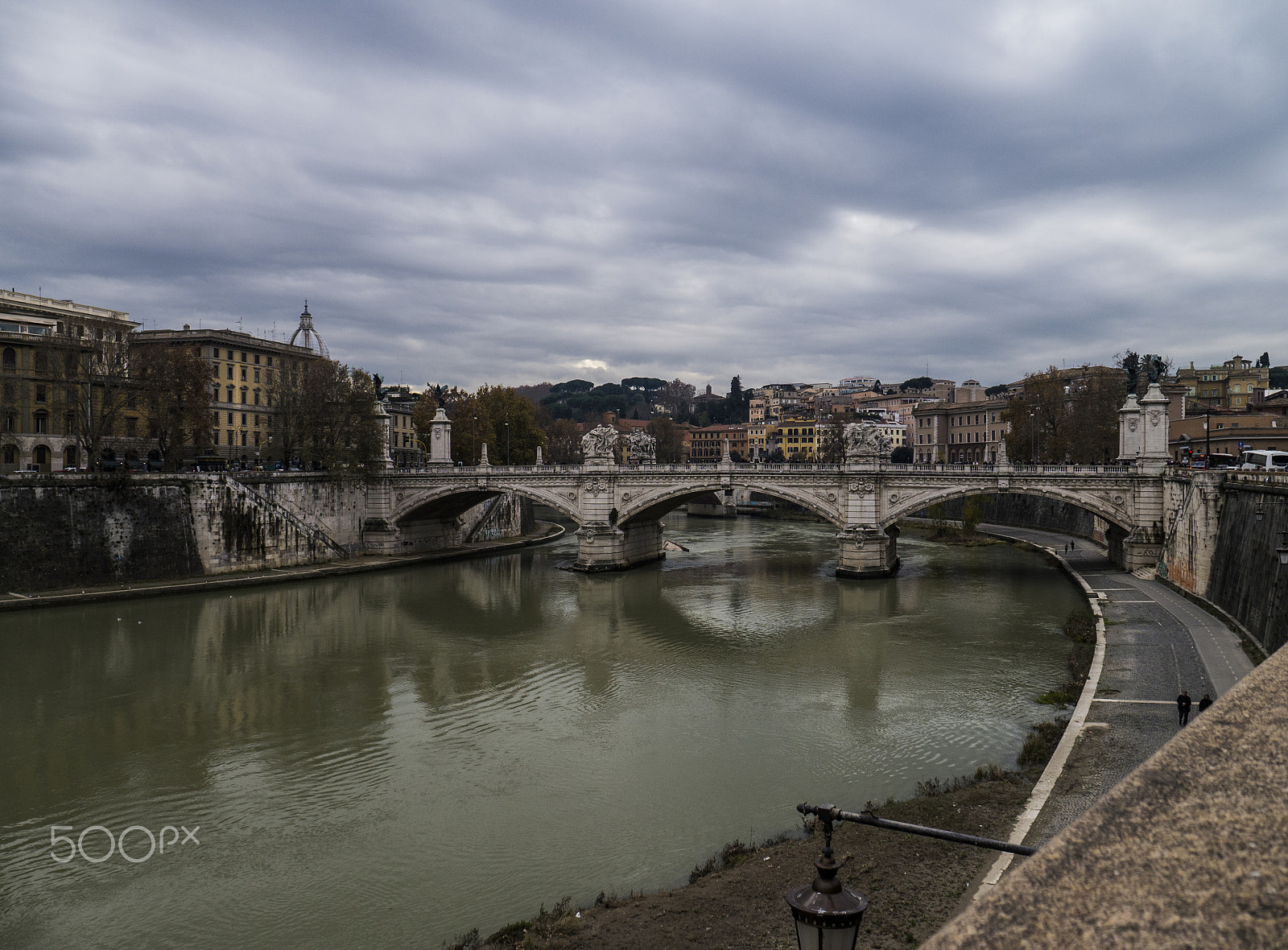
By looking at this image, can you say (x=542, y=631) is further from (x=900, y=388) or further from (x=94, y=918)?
(x=900, y=388)

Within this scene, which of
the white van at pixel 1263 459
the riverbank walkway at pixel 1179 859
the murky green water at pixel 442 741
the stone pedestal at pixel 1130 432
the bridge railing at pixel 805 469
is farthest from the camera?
the stone pedestal at pixel 1130 432

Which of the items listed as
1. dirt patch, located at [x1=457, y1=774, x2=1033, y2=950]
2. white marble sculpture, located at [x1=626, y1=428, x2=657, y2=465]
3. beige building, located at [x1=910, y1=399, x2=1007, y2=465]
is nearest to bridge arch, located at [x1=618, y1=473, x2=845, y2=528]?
white marble sculpture, located at [x1=626, y1=428, x2=657, y2=465]

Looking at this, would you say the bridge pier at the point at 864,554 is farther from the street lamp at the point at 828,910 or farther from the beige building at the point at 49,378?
the street lamp at the point at 828,910

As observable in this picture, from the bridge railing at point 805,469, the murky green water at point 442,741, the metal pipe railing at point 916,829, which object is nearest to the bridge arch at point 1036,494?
the bridge railing at point 805,469

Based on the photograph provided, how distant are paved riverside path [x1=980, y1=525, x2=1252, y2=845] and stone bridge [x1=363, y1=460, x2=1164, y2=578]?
250 inches

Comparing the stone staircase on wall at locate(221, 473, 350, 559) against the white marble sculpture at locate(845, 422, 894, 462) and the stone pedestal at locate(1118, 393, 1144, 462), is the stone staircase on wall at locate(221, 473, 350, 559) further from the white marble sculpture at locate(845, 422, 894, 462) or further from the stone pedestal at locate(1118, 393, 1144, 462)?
the stone pedestal at locate(1118, 393, 1144, 462)

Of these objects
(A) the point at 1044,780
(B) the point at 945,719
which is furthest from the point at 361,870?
(B) the point at 945,719

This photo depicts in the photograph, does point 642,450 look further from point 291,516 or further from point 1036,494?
point 1036,494

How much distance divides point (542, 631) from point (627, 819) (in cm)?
1349

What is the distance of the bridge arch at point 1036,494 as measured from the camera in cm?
3030

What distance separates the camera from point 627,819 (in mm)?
11523

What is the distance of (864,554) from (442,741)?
21.7 m

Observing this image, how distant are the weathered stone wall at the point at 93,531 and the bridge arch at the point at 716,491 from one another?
17.6 m

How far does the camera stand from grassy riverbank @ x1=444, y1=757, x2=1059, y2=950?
789 centimetres
